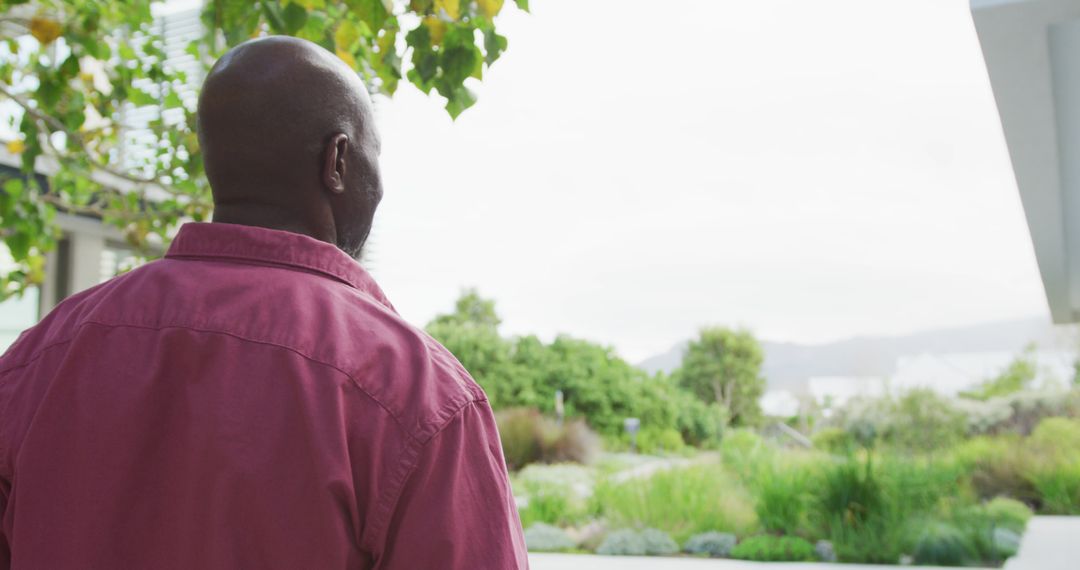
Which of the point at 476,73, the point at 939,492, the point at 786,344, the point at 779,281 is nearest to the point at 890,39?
the point at 779,281

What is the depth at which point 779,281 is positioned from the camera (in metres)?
46.9

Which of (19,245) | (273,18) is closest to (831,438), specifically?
(19,245)

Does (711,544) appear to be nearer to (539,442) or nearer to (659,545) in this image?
(659,545)

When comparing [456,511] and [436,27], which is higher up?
[436,27]

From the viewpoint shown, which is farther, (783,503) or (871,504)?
(783,503)

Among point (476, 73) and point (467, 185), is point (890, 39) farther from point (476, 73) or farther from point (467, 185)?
point (476, 73)

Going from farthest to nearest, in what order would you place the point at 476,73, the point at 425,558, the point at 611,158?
the point at 611,158
the point at 476,73
the point at 425,558

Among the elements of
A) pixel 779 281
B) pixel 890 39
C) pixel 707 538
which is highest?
pixel 890 39

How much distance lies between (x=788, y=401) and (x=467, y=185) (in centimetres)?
3602

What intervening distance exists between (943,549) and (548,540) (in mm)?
2790

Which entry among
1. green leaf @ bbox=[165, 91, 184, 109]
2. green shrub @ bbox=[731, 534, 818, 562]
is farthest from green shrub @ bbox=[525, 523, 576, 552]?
green leaf @ bbox=[165, 91, 184, 109]

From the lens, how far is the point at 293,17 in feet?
6.25

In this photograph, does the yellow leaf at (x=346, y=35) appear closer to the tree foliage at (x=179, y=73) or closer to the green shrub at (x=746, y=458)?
the tree foliage at (x=179, y=73)

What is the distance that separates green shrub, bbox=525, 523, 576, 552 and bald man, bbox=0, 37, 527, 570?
6503mm
